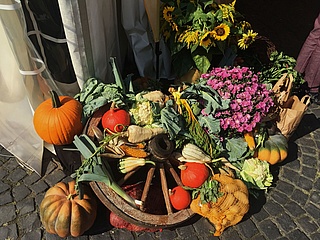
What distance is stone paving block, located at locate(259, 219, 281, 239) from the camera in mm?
3385

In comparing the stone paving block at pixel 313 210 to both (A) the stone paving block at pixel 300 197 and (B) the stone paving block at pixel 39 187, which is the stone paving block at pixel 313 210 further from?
(B) the stone paving block at pixel 39 187

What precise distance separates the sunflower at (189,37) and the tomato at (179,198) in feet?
4.96

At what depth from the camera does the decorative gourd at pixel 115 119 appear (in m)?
3.32

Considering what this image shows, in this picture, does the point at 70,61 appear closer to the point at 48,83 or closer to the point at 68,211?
the point at 48,83

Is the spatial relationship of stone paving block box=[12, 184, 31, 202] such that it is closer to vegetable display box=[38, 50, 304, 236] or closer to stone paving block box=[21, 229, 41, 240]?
stone paving block box=[21, 229, 41, 240]

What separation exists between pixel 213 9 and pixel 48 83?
193cm

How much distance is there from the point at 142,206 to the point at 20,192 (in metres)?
1.34

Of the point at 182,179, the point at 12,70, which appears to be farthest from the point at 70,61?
the point at 182,179

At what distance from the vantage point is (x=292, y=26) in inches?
237

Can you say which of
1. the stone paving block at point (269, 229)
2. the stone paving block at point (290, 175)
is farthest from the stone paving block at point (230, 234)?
the stone paving block at point (290, 175)

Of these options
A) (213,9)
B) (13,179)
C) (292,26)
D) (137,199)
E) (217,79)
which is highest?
(213,9)

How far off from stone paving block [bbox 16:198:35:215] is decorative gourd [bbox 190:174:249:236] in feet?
5.10

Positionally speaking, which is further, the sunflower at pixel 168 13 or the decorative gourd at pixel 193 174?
the sunflower at pixel 168 13

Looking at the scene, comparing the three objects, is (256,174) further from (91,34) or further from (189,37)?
→ (91,34)
